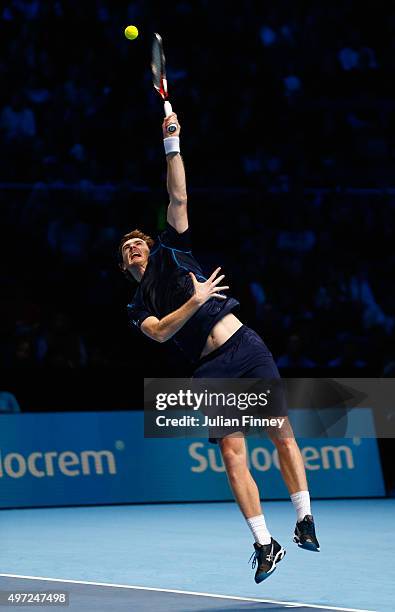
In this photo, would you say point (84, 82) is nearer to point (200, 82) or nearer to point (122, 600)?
point (200, 82)

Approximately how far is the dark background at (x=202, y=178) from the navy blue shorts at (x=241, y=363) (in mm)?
6161

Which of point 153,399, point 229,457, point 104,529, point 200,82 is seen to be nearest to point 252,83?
point 200,82

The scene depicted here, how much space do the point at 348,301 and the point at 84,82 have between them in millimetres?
5170

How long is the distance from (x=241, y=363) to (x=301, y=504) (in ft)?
3.23

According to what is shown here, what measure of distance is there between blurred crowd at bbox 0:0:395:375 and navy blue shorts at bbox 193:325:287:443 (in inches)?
242

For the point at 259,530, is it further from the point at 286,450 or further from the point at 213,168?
the point at 213,168

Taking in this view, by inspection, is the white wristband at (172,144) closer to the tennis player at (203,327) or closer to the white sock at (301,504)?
the tennis player at (203,327)

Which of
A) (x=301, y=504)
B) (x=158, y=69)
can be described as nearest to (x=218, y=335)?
(x=301, y=504)

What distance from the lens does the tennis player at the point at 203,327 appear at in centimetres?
738

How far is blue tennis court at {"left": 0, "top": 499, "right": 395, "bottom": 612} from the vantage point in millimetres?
7449

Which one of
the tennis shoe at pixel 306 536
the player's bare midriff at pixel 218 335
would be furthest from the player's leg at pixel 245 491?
the player's bare midriff at pixel 218 335

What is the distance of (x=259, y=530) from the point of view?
289 inches

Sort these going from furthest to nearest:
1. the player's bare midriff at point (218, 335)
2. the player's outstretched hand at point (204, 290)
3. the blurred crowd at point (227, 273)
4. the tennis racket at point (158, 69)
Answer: the blurred crowd at point (227, 273) < the tennis racket at point (158, 69) < the player's bare midriff at point (218, 335) < the player's outstretched hand at point (204, 290)

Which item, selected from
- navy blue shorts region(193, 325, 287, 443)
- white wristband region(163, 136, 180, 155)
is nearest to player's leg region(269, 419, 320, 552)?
navy blue shorts region(193, 325, 287, 443)
